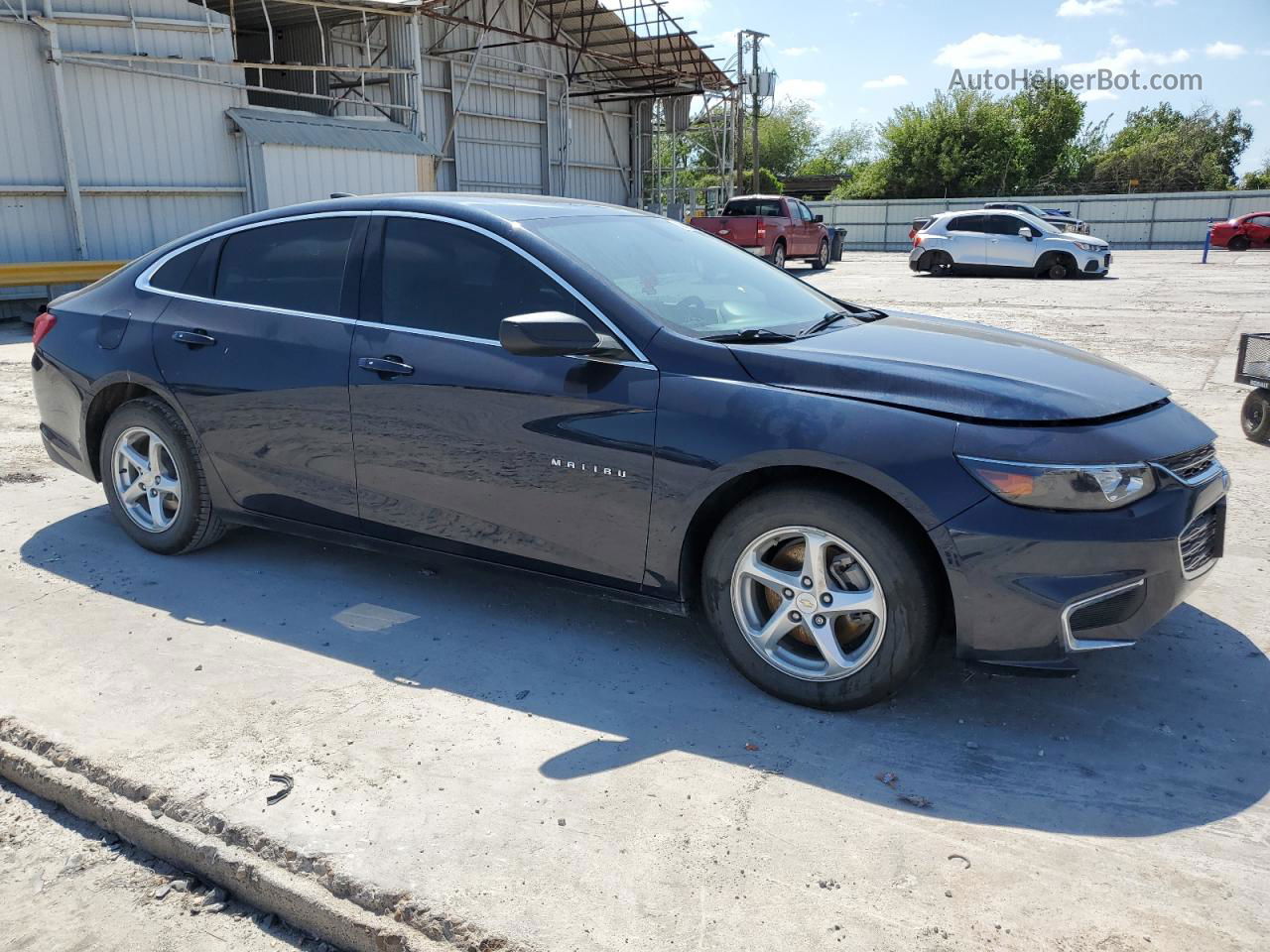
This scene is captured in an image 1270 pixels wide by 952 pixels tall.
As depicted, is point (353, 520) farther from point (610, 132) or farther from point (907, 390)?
point (610, 132)

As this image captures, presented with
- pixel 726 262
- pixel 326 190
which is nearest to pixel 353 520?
pixel 726 262

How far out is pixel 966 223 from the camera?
25297 mm

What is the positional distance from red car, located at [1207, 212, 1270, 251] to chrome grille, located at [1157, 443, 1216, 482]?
3528 cm

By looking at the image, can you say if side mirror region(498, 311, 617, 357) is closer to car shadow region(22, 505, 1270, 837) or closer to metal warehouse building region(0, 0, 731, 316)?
car shadow region(22, 505, 1270, 837)

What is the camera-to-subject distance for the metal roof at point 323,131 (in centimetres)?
1786

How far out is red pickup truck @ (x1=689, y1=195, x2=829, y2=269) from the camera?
2462cm

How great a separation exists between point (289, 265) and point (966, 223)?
23.6 m

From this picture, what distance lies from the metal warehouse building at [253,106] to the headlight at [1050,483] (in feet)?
49.8

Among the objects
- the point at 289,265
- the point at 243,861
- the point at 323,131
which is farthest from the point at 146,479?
the point at 323,131

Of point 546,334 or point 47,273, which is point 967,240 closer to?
point 47,273

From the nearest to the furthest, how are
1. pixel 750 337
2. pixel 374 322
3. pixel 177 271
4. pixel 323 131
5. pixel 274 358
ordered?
pixel 750 337, pixel 374 322, pixel 274 358, pixel 177 271, pixel 323 131

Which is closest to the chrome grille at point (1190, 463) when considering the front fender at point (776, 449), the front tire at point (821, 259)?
the front fender at point (776, 449)

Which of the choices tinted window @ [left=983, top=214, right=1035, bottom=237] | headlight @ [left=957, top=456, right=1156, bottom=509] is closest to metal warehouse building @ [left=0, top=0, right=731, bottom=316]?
tinted window @ [left=983, top=214, right=1035, bottom=237]

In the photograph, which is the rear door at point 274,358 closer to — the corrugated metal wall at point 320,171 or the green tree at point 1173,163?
the corrugated metal wall at point 320,171
